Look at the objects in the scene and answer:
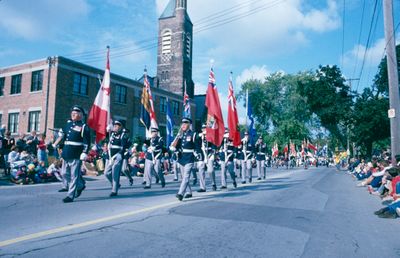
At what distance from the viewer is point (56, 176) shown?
13.7 m

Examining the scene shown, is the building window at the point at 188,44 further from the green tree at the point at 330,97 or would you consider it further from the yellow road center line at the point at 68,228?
the yellow road center line at the point at 68,228

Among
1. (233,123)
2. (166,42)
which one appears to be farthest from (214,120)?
(166,42)

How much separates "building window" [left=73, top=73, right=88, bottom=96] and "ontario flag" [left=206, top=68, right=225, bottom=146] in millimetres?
19969

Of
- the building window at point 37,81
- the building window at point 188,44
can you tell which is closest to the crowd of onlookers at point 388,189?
the building window at point 37,81

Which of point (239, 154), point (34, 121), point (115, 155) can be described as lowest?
point (115, 155)

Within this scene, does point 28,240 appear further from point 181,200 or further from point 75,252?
point 181,200

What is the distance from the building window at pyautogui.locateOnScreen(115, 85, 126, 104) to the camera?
3324 cm

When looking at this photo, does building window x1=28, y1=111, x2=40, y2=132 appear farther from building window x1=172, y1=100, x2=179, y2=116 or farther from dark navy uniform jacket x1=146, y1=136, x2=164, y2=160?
dark navy uniform jacket x1=146, y1=136, x2=164, y2=160

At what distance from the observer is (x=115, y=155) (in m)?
9.59

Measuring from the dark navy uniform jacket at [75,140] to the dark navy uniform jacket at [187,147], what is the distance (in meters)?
2.45

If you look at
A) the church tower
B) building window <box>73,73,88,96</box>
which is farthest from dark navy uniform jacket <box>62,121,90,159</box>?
the church tower

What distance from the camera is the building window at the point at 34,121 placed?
27605 millimetres

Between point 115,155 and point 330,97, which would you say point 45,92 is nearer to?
point 115,155

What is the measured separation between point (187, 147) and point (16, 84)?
26363 millimetres
